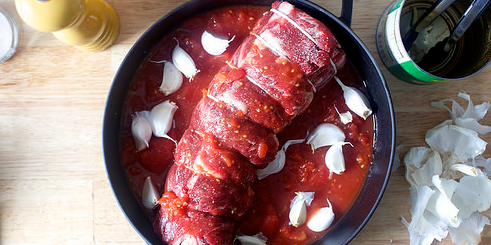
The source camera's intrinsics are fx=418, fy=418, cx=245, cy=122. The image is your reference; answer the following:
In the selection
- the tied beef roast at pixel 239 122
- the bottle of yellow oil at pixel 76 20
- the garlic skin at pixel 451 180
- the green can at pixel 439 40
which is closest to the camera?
the bottle of yellow oil at pixel 76 20

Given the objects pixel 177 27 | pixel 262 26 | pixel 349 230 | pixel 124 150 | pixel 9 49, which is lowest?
pixel 349 230

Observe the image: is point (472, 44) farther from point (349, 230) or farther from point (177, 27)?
point (177, 27)

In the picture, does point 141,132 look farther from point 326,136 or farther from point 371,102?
point 371,102

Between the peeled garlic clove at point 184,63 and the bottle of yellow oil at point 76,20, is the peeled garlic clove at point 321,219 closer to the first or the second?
the peeled garlic clove at point 184,63

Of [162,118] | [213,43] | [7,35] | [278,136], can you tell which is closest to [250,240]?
[278,136]

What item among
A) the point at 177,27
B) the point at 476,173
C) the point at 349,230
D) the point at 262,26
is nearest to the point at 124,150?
the point at 177,27

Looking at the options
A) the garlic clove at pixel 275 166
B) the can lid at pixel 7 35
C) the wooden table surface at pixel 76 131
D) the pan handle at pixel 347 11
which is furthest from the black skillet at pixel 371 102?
the can lid at pixel 7 35
